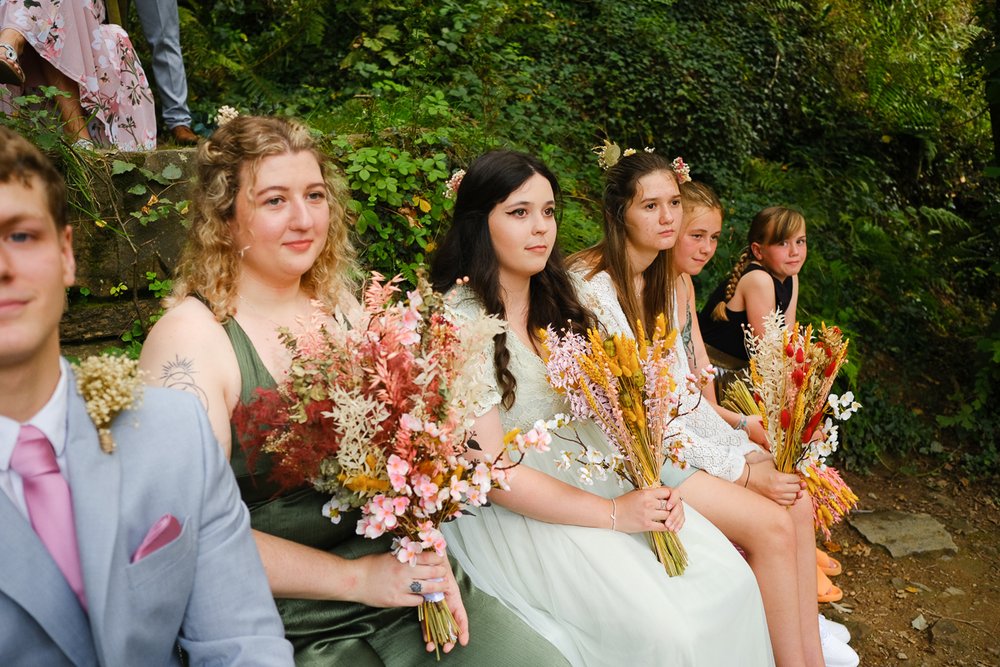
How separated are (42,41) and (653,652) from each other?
4.09m

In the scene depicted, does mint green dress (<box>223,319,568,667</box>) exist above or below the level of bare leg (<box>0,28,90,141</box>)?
below

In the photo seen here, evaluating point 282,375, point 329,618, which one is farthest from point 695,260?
point 329,618

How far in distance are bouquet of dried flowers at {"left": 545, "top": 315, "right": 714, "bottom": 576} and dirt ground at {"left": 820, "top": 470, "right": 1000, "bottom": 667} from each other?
2.07 m

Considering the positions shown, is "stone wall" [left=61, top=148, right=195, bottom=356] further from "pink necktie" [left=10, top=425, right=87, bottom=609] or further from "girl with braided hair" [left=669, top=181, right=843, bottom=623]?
"girl with braided hair" [left=669, top=181, right=843, bottom=623]

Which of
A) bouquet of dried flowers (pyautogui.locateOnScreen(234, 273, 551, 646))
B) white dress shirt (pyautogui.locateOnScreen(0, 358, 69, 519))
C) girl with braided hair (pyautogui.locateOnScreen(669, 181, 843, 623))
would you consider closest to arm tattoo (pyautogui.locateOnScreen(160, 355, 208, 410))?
bouquet of dried flowers (pyautogui.locateOnScreen(234, 273, 551, 646))

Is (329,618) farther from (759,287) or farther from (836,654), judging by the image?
(759,287)

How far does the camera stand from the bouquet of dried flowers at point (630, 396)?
88.5 inches

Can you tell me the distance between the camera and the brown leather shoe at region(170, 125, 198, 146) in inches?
190

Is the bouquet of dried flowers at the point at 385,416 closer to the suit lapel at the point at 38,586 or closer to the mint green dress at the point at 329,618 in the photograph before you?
the mint green dress at the point at 329,618

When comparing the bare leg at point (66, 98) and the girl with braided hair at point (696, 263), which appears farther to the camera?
the girl with braided hair at point (696, 263)

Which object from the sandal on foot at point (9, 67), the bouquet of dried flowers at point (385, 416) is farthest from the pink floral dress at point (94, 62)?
the bouquet of dried flowers at point (385, 416)

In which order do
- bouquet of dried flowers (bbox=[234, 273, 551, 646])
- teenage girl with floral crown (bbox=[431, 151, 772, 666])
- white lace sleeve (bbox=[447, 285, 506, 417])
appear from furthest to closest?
white lace sleeve (bbox=[447, 285, 506, 417])
teenage girl with floral crown (bbox=[431, 151, 772, 666])
bouquet of dried flowers (bbox=[234, 273, 551, 646])

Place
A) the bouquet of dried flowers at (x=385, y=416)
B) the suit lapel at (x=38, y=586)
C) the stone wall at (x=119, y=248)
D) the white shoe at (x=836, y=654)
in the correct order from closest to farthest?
the suit lapel at (x=38, y=586) < the bouquet of dried flowers at (x=385, y=416) < the white shoe at (x=836, y=654) < the stone wall at (x=119, y=248)

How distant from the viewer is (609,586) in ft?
7.94
